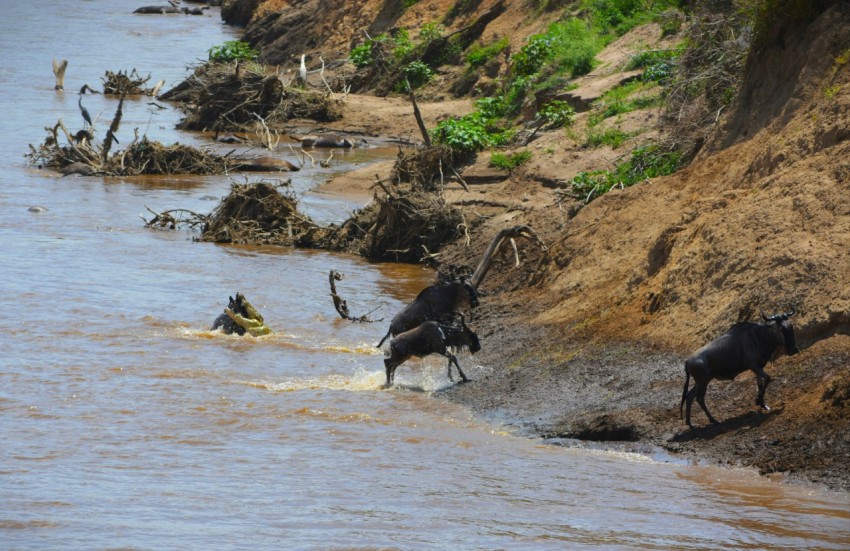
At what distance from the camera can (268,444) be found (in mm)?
9688

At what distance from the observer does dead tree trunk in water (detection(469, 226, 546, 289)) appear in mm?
15023

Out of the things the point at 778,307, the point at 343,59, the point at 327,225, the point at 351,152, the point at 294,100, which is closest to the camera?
the point at 778,307

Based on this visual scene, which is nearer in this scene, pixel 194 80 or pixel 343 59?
pixel 194 80

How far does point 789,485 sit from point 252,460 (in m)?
3.93

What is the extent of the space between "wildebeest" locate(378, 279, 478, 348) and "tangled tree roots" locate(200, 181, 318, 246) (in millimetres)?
7039

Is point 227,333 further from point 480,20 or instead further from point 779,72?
point 480,20

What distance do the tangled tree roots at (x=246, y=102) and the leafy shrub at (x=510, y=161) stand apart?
13.2 meters

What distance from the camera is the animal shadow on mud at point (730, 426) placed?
28.9 feet

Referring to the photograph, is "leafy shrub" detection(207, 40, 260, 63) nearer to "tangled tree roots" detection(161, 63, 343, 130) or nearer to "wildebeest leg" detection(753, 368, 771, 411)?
"tangled tree roots" detection(161, 63, 343, 130)

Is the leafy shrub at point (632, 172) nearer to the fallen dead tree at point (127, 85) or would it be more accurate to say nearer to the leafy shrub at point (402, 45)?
the leafy shrub at point (402, 45)

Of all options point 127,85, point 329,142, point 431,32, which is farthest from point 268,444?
point 127,85

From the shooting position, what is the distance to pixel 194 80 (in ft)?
115

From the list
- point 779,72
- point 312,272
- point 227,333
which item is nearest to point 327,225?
point 312,272

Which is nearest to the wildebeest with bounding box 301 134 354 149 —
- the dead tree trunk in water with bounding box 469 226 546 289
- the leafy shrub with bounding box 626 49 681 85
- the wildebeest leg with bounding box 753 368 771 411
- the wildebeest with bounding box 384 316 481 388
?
the leafy shrub with bounding box 626 49 681 85
